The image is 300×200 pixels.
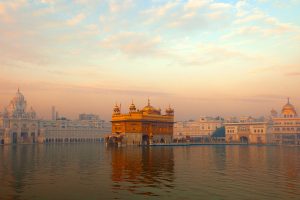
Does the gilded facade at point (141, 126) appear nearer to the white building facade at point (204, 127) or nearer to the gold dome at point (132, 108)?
the gold dome at point (132, 108)

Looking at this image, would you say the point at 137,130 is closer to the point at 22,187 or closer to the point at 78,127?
the point at 22,187

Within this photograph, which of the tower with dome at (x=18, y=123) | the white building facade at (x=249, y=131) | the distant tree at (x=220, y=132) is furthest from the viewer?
the distant tree at (x=220, y=132)

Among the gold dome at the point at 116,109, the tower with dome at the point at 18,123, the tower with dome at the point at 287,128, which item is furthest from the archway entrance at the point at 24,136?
the tower with dome at the point at 287,128

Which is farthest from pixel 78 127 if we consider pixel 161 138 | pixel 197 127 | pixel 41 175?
pixel 41 175

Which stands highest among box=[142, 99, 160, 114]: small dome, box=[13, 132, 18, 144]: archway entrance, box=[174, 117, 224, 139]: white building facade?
box=[142, 99, 160, 114]: small dome

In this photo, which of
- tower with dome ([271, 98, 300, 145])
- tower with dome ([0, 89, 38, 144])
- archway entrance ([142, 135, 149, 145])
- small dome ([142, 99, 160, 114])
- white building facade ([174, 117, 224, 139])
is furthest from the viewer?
white building facade ([174, 117, 224, 139])

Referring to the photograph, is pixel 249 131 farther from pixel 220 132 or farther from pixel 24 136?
pixel 24 136

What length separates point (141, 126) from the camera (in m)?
101

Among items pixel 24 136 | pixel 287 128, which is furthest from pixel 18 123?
pixel 287 128

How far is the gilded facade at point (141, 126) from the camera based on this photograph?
100m

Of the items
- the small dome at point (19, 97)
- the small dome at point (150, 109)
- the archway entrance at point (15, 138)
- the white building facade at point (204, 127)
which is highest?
the small dome at point (19, 97)

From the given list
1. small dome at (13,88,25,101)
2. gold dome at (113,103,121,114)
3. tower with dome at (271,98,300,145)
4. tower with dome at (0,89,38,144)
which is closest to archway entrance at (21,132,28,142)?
tower with dome at (0,89,38,144)

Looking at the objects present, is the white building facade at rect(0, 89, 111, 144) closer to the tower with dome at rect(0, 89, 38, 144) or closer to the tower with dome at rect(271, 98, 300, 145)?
the tower with dome at rect(0, 89, 38, 144)

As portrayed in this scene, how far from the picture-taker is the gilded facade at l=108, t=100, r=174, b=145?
100m
